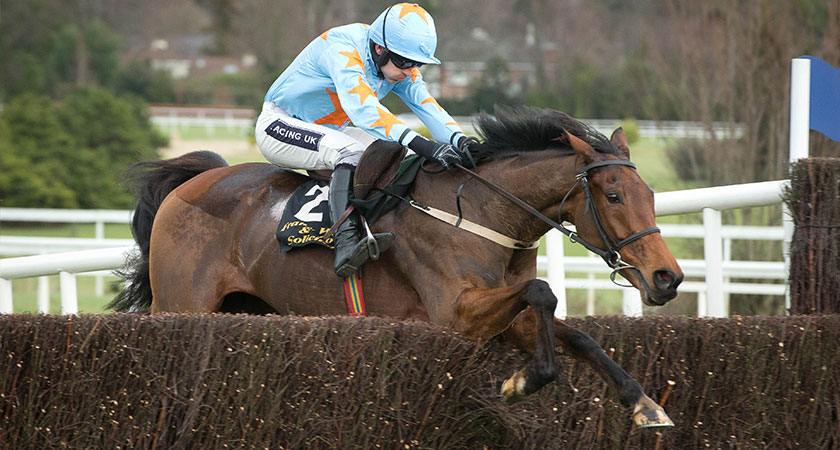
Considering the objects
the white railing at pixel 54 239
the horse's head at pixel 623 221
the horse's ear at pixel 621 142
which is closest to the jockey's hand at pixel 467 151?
the horse's head at pixel 623 221

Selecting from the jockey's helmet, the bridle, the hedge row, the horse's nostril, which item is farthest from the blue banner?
the jockey's helmet

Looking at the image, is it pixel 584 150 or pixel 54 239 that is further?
pixel 54 239

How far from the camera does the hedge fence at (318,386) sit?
3.06m

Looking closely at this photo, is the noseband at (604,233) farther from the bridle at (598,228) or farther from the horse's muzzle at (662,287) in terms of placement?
the horse's muzzle at (662,287)

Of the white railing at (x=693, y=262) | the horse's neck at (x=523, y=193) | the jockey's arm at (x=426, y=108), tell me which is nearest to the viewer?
the horse's neck at (x=523, y=193)

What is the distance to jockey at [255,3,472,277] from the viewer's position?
12.3ft

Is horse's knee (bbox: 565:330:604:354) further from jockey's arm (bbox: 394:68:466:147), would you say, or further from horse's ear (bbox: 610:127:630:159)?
jockey's arm (bbox: 394:68:466:147)

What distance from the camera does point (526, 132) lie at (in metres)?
3.71

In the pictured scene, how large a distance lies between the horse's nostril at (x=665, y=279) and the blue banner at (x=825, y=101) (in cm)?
186

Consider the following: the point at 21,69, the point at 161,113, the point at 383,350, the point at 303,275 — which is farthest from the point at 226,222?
the point at 21,69

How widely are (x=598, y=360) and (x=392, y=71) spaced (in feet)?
5.24

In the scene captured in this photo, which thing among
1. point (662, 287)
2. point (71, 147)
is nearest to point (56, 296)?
point (71, 147)

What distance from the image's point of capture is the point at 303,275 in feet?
13.0

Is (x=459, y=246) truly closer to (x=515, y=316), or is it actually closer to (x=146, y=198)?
(x=515, y=316)
